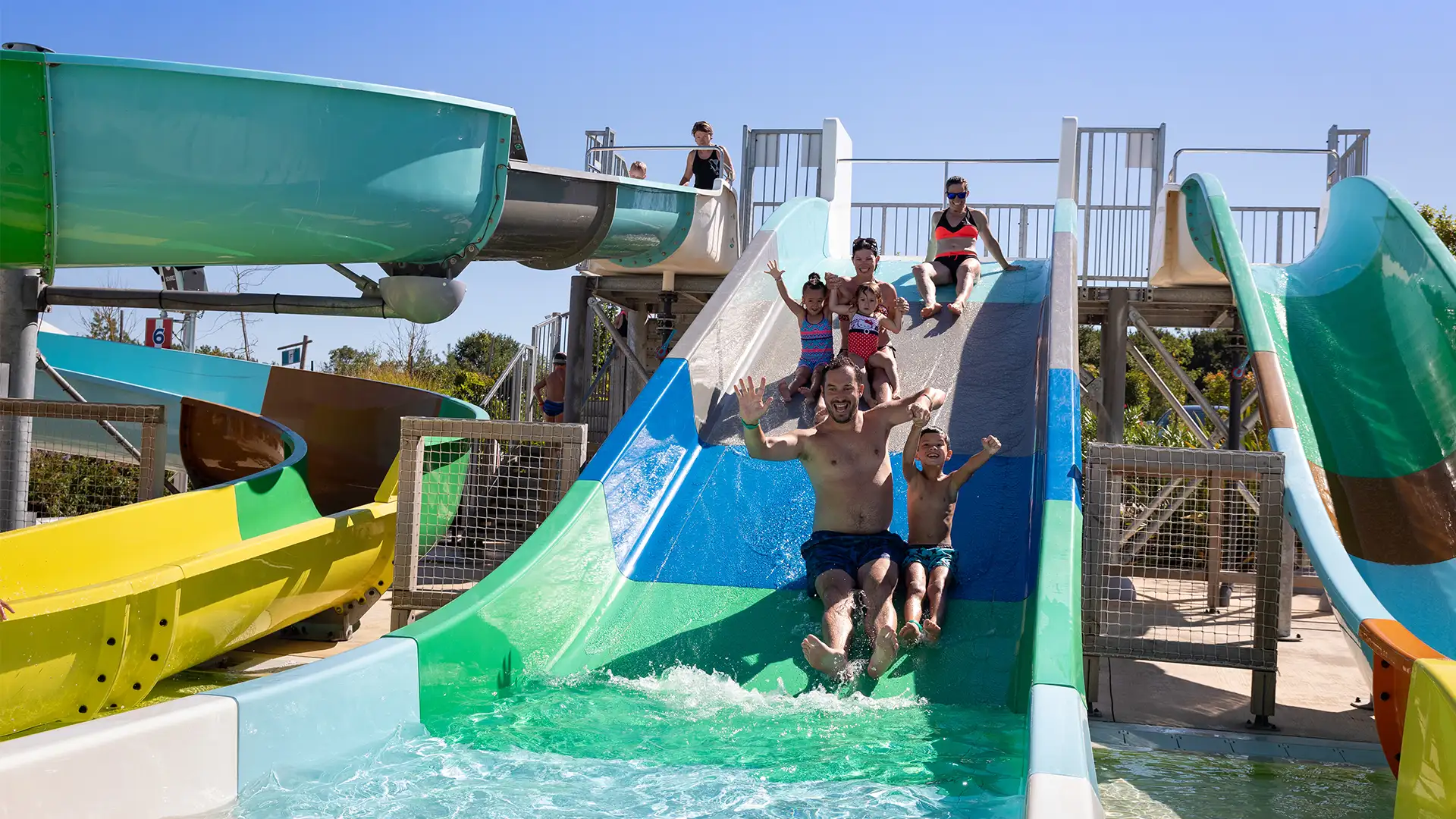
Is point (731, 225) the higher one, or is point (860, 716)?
point (731, 225)

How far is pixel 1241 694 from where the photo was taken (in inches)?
250

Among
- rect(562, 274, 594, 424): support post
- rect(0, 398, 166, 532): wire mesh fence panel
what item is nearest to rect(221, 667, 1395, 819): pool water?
rect(0, 398, 166, 532): wire mesh fence panel

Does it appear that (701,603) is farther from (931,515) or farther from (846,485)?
(931,515)

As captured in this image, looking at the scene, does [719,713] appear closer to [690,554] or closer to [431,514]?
[690,554]

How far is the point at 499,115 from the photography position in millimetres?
5902

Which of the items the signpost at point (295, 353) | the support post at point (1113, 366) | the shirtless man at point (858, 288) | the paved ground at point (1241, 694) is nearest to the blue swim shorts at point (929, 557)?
the paved ground at point (1241, 694)

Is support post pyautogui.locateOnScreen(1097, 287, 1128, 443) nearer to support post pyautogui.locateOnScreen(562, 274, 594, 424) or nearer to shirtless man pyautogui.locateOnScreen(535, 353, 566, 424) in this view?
support post pyautogui.locateOnScreen(562, 274, 594, 424)

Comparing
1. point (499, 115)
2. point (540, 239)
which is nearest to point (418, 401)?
point (540, 239)

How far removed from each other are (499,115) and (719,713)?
3.18 m

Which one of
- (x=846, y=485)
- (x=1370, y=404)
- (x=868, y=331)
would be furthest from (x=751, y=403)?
(x=1370, y=404)

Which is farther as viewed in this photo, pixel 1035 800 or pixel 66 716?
pixel 66 716

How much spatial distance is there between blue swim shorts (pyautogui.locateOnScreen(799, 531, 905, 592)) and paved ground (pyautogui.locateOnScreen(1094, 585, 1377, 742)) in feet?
5.09

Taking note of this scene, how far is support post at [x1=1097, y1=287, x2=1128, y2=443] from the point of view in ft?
34.3

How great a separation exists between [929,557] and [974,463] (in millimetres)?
446
